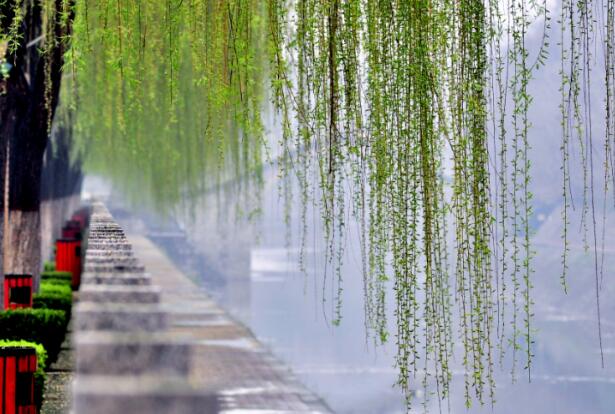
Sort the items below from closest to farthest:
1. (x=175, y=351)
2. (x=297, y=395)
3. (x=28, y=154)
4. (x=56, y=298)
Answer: (x=175, y=351) → (x=28, y=154) → (x=56, y=298) → (x=297, y=395)

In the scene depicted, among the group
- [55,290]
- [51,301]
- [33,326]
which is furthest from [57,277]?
[33,326]

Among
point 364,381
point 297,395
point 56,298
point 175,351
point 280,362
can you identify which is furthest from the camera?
point 364,381

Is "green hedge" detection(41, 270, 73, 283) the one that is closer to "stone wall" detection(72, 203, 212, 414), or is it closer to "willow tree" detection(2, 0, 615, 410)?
"stone wall" detection(72, 203, 212, 414)

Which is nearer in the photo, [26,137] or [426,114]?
[426,114]

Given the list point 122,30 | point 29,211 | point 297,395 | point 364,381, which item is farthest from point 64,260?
point 122,30

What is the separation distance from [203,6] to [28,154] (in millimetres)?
5629

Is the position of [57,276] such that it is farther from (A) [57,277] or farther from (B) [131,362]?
(B) [131,362]

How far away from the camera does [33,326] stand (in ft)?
25.3

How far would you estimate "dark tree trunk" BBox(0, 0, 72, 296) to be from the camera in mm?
7734

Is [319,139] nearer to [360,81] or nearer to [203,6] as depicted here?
[360,81]

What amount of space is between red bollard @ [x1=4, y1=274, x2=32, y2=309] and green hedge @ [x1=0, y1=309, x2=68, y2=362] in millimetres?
265

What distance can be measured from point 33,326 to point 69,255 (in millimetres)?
6036

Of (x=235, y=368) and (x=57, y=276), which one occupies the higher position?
(x=57, y=276)

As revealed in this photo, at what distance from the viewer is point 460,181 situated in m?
2.77
